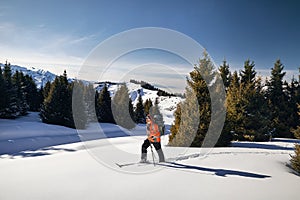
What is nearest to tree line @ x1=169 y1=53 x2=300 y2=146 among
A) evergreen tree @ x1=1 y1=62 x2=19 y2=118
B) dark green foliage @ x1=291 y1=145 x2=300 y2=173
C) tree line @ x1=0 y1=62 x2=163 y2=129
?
dark green foliage @ x1=291 y1=145 x2=300 y2=173

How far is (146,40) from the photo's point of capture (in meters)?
8.96

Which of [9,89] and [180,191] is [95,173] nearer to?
[180,191]

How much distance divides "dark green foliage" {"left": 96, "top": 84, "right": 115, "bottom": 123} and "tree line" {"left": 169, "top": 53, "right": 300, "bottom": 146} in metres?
22.8

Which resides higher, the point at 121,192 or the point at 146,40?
the point at 146,40

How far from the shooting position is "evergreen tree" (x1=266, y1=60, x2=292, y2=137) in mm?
20781

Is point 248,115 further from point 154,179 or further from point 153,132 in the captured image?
point 154,179

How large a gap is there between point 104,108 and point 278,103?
94.7ft

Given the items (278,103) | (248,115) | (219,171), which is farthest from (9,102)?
(278,103)

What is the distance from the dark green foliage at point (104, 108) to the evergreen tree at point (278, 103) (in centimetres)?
2741

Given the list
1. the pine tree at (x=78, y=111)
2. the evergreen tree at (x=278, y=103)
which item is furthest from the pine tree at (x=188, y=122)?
the pine tree at (x=78, y=111)

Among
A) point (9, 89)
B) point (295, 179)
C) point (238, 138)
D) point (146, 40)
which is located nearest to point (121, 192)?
point (295, 179)

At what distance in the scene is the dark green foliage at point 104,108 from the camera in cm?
3912

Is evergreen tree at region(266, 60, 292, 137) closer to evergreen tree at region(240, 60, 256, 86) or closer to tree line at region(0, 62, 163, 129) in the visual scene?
evergreen tree at region(240, 60, 256, 86)

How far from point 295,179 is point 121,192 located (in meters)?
4.78
